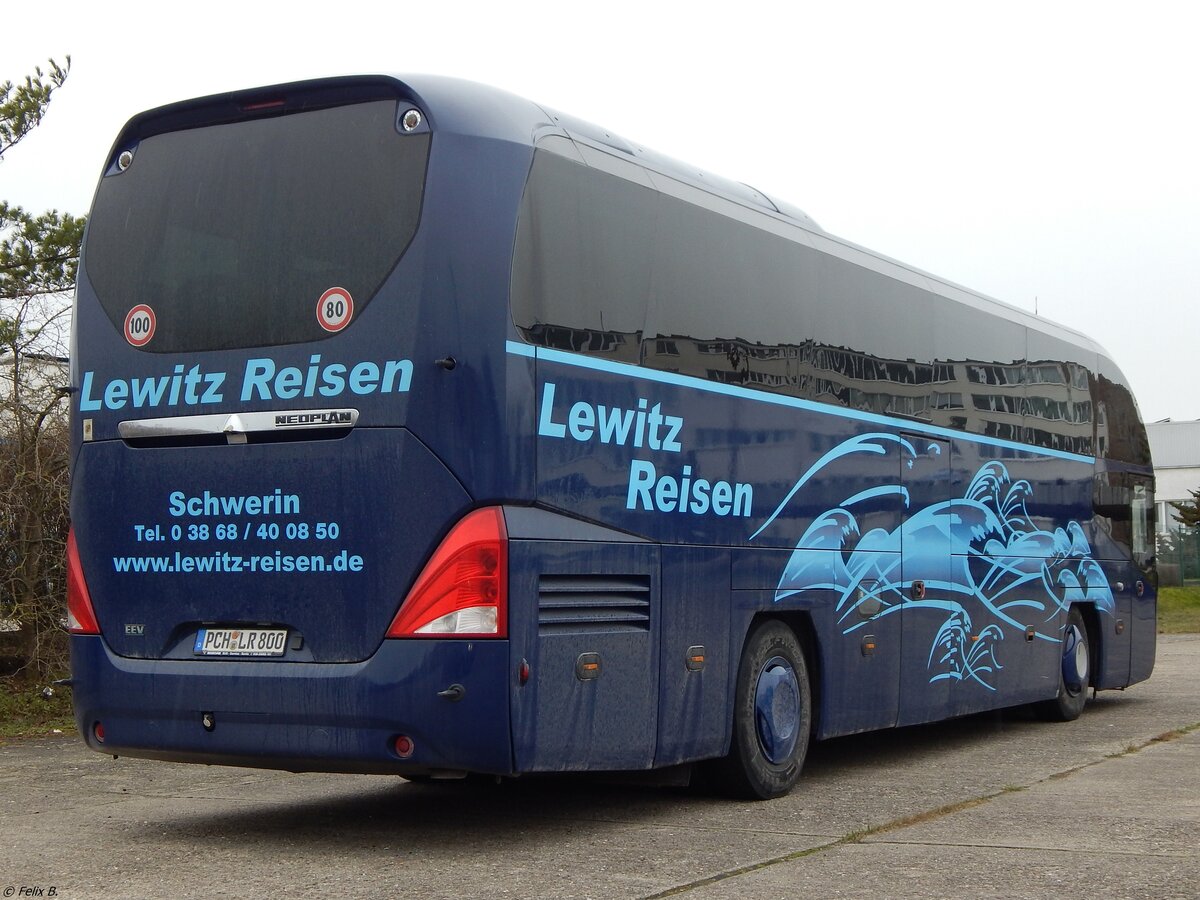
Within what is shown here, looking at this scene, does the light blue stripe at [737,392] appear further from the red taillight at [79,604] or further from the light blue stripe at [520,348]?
the red taillight at [79,604]

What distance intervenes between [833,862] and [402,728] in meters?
1.96

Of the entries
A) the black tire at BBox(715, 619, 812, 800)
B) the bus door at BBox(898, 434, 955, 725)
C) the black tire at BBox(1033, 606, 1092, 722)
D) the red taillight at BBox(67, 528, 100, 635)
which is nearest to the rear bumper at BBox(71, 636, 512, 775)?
the red taillight at BBox(67, 528, 100, 635)

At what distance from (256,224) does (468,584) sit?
80.5 inches

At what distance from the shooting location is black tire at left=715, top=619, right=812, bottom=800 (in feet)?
28.4

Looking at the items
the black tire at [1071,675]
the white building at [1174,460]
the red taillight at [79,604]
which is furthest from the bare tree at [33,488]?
the white building at [1174,460]

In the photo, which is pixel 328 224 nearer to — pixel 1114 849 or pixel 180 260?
pixel 180 260

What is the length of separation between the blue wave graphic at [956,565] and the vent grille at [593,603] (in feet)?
4.94

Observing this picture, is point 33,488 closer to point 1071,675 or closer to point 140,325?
point 140,325

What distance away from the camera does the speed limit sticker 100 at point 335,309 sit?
7008mm

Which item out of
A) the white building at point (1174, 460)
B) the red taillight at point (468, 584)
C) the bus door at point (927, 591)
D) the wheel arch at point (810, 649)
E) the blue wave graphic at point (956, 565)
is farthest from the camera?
the white building at point (1174, 460)

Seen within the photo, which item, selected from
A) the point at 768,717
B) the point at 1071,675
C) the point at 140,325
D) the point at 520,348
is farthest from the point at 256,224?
the point at 1071,675

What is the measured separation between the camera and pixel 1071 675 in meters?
14.1

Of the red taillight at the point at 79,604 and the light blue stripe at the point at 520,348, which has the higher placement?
the light blue stripe at the point at 520,348

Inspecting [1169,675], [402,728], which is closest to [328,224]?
[402,728]
